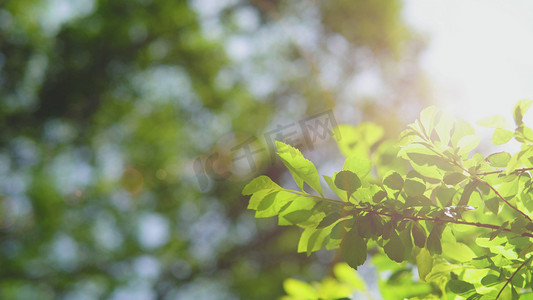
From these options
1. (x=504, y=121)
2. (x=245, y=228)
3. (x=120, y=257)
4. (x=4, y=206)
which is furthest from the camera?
(x=245, y=228)

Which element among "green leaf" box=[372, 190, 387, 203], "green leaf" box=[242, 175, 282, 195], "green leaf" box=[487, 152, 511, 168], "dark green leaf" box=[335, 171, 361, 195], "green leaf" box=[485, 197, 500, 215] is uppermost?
"green leaf" box=[242, 175, 282, 195]

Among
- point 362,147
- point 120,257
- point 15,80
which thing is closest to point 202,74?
point 15,80

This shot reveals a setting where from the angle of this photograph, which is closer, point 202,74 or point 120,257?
point 120,257

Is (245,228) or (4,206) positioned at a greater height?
(4,206)

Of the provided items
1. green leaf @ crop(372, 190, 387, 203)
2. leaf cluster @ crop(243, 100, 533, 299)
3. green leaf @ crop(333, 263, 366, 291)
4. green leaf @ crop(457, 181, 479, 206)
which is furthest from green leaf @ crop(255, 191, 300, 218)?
green leaf @ crop(333, 263, 366, 291)

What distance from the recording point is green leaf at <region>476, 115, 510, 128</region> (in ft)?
1.54

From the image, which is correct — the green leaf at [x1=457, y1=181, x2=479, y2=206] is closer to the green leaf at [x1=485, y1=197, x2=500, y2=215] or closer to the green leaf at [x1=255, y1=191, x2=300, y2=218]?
the green leaf at [x1=485, y1=197, x2=500, y2=215]

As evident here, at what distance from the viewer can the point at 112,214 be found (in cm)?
664

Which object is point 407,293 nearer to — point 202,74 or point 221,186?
point 221,186

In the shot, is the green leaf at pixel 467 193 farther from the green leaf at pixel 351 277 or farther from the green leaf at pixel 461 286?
the green leaf at pixel 351 277

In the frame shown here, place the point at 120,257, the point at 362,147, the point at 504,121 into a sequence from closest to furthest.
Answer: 1. the point at 504,121
2. the point at 362,147
3. the point at 120,257

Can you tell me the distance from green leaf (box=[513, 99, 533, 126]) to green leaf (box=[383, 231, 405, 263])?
217 millimetres

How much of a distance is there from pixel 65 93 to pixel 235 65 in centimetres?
339

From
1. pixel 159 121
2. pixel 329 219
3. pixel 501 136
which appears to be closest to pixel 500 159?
pixel 501 136
